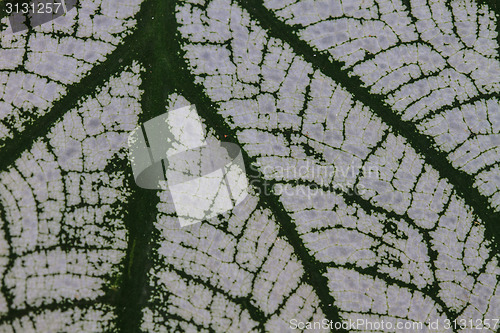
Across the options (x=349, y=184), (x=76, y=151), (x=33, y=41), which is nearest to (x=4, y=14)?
(x=33, y=41)

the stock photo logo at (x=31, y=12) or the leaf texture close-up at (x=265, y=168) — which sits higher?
the stock photo logo at (x=31, y=12)

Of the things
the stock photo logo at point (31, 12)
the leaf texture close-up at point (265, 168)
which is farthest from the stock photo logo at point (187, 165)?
the stock photo logo at point (31, 12)
